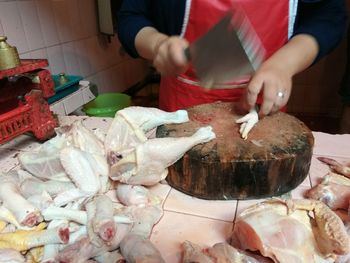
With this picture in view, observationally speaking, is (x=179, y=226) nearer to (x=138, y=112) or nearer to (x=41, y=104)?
(x=138, y=112)

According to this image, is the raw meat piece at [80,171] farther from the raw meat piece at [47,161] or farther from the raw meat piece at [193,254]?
the raw meat piece at [193,254]

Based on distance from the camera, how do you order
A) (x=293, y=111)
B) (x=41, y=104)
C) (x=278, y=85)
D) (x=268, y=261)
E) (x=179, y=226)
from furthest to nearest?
(x=293, y=111), (x=41, y=104), (x=278, y=85), (x=179, y=226), (x=268, y=261)

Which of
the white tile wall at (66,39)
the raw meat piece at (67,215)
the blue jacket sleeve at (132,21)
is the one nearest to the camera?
the raw meat piece at (67,215)

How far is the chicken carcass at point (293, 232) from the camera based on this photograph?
456mm

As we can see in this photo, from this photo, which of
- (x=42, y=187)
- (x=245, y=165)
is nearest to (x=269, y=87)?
(x=245, y=165)

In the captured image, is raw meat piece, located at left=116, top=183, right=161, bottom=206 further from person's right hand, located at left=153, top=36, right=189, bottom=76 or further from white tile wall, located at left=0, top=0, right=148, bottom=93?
white tile wall, located at left=0, top=0, right=148, bottom=93

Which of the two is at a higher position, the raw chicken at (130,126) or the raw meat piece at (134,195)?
the raw chicken at (130,126)

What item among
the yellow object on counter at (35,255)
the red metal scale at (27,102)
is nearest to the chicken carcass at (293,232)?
the yellow object on counter at (35,255)

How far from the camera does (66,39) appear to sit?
1532mm

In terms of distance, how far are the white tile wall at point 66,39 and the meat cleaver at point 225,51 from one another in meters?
0.90

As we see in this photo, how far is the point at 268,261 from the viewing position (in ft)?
1.54

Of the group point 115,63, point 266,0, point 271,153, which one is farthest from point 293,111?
point 271,153

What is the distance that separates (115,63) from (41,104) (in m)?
1.20

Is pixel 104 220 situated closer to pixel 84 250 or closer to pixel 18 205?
pixel 84 250
